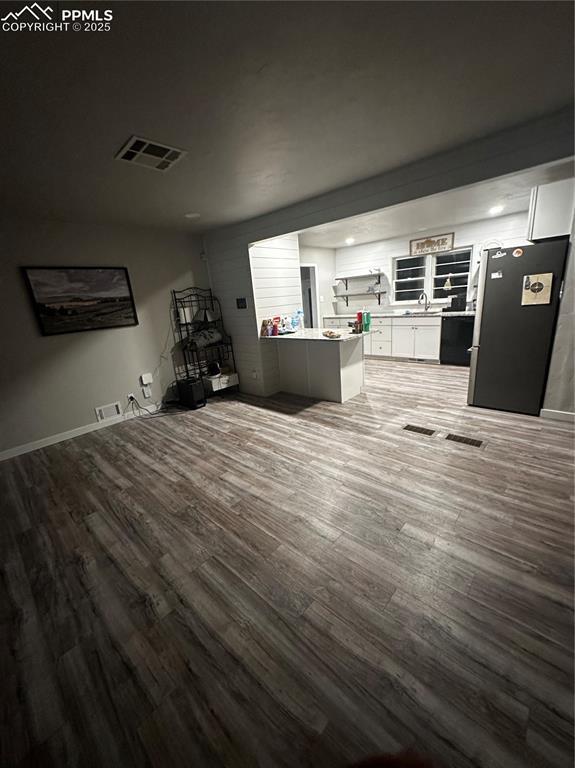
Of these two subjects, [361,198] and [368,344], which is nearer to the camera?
[361,198]

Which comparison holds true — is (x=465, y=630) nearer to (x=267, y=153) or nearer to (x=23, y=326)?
(x=267, y=153)

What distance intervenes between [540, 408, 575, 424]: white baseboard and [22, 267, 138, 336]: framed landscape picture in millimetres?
5269

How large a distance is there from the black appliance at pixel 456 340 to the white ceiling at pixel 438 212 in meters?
1.75

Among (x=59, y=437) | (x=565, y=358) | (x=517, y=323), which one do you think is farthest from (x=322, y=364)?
(x=59, y=437)

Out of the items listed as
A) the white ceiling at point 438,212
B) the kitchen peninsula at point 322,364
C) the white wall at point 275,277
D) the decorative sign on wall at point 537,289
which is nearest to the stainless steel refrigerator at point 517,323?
the decorative sign on wall at point 537,289

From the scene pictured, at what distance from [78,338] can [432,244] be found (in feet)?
22.1

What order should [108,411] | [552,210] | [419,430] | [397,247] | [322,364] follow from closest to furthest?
[552,210] → [419,430] → [108,411] → [322,364] → [397,247]

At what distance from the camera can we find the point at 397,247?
681cm

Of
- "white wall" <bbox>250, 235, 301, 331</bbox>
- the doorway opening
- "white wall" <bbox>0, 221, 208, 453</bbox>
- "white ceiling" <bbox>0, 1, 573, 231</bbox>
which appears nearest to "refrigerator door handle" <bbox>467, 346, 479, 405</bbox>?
"white ceiling" <bbox>0, 1, 573, 231</bbox>

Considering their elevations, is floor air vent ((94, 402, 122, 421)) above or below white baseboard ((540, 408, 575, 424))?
above

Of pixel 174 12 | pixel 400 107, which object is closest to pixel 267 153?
pixel 400 107

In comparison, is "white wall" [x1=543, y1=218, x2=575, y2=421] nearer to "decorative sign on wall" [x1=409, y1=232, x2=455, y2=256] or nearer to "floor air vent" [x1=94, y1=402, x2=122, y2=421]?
"decorative sign on wall" [x1=409, y1=232, x2=455, y2=256]

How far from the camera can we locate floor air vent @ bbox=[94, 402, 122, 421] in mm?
4113

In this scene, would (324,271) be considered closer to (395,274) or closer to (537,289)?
(395,274)
